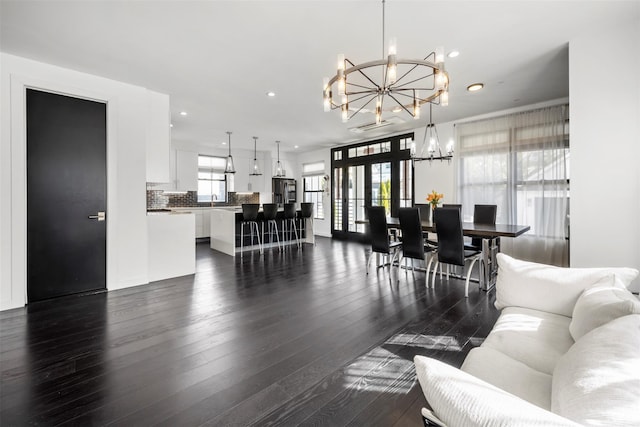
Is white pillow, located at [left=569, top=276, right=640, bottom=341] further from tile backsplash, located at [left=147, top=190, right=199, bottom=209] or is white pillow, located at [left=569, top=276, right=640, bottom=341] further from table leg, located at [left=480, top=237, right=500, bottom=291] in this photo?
tile backsplash, located at [left=147, top=190, right=199, bottom=209]

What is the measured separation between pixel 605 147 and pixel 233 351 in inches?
151

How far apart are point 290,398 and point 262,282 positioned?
7.97 ft

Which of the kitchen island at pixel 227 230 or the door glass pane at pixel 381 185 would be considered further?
the door glass pane at pixel 381 185

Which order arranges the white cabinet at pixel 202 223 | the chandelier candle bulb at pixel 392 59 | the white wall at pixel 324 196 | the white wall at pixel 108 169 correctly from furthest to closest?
the white wall at pixel 324 196, the white cabinet at pixel 202 223, the white wall at pixel 108 169, the chandelier candle bulb at pixel 392 59

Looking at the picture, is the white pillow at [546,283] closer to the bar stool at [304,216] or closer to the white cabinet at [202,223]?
the bar stool at [304,216]

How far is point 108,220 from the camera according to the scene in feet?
12.0

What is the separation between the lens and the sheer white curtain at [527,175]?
15.0 feet

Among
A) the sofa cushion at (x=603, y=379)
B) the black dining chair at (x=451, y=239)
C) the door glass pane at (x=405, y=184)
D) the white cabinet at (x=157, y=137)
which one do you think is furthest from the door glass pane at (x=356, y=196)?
the sofa cushion at (x=603, y=379)

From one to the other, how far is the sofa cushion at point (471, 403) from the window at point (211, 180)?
333 inches

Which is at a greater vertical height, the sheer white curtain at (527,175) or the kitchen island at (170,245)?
the sheer white curtain at (527,175)

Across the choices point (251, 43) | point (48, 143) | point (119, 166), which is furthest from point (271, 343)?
point (48, 143)

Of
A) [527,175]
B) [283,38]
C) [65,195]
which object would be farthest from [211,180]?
[527,175]

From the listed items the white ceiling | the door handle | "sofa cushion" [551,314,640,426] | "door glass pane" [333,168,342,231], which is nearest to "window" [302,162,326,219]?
"door glass pane" [333,168,342,231]

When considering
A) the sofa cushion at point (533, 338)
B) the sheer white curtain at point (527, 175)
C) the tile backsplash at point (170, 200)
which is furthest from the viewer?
the tile backsplash at point (170, 200)
